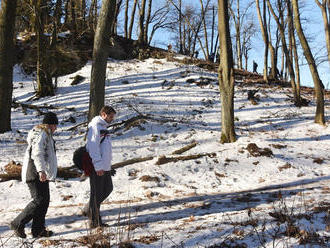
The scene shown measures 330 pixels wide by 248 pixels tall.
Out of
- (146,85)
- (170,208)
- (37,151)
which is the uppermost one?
(146,85)

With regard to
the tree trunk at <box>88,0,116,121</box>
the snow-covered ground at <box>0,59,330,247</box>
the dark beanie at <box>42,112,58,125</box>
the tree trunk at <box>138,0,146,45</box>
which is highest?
the tree trunk at <box>138,0,146,45</box>

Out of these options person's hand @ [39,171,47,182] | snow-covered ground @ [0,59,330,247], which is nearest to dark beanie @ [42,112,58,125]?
person's hand @ [39,171,47,182]

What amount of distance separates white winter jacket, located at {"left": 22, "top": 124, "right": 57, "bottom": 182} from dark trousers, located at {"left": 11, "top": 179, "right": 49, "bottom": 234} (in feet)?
0.47

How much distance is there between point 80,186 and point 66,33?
16.7m

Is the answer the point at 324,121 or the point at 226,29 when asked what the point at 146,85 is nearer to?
the point at 226,29

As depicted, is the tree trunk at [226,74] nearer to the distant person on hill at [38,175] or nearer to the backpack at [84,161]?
the backpack at [84,161]

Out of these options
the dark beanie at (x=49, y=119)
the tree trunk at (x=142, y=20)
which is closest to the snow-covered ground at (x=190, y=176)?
the dark beanie at (x=49, y=119)

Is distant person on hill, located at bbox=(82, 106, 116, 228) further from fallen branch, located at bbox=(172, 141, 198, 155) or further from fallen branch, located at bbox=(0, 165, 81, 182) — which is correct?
fallen branch, located at bbox=(172, 141, 198, 155)

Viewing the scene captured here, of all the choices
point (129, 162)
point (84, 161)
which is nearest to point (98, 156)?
point (84, 161)

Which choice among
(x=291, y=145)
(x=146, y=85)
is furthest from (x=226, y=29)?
(x=146, y=85)

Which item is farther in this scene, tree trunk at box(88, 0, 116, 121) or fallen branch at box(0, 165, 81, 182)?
tree trunk at box(88, 0, 116, 121)

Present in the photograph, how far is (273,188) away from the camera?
558 cm

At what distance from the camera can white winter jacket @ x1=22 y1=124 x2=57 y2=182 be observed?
11.1 ft

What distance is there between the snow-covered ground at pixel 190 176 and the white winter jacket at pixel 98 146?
2.73 ft
